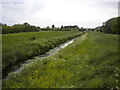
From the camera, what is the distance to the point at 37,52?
75.3 ft

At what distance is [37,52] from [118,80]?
1698 cm

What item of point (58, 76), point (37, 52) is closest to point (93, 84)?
point (58, 76)

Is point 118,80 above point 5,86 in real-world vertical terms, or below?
above

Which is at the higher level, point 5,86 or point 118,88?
point 118,88

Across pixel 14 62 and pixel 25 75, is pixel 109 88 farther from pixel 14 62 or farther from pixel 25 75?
pixel 14 62

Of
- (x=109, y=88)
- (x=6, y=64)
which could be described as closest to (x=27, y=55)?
(x=6, y=64)

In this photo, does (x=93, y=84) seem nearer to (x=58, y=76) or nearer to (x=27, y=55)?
(x=58, y=76)

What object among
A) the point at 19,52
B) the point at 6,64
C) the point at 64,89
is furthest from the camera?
the point at 19,52

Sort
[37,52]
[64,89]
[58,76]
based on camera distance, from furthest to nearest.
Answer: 1. [37,52]
2. [58,76]
3. [64,89]

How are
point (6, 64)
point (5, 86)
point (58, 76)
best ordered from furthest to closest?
point (6, 64), point (58, 76), point (5, 86)

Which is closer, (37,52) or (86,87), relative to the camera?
(86,87)

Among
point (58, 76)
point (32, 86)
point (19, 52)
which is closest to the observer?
point (32, 86)

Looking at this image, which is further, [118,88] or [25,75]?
[25,75]

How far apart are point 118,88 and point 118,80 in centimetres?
118
